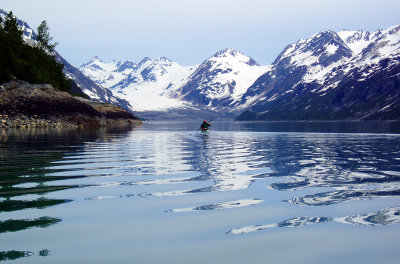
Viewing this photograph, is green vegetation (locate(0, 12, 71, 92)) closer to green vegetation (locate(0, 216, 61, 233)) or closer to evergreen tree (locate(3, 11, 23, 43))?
evergreen tree (locate(3, 11, 23, 43))

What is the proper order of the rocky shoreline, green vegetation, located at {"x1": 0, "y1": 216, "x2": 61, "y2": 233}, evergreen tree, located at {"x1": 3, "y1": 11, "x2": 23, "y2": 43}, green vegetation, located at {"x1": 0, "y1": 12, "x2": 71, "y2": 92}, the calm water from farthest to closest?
evergreen tree, located at {"x1": 3, "y1": 11, "x2": 23, "y2": 43}
green vegetation, located at {"x1": 0, "y1": 12, "x2": 71, "y2": 92}
the rocky shoreline
green vegetation, located at {"x1": 0, "y1": 216, "x2": 61, "y2": 233}
the calm water

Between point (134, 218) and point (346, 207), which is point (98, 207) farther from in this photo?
point (346, 207)

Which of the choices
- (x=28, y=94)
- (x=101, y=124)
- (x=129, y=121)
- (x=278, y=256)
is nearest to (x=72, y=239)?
(x=278, y=256)

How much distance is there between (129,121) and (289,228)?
138 m

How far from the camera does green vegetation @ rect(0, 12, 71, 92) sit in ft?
343

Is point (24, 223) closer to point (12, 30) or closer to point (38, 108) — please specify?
point (38, 108)

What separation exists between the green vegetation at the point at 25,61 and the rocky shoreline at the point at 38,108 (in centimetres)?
948

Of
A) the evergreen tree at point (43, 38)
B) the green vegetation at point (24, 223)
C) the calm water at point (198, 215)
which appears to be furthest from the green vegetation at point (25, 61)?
the green vegetation at point (24, 223)

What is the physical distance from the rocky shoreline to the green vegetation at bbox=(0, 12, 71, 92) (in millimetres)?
9477

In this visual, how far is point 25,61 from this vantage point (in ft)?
367

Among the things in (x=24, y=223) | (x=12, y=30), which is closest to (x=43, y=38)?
(x=12, y=30)

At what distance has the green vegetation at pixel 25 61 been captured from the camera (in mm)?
104463

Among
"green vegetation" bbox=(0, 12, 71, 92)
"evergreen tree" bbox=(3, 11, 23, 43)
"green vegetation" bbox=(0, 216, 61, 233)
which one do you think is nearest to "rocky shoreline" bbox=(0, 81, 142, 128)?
"green vegetation" bbox=(0, 12, 71, 92)

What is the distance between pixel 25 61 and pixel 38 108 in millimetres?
24579
